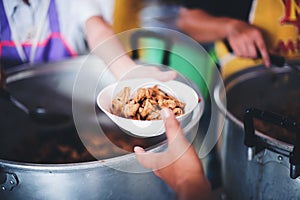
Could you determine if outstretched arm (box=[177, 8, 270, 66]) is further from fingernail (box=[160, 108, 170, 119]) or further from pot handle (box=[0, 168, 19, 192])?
pot handle (box=[0, 168, 19, 192])

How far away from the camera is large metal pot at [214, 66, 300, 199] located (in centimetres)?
101

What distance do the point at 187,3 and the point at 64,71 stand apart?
2.03 ft

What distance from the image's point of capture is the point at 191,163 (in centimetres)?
97

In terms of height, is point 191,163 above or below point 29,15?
below

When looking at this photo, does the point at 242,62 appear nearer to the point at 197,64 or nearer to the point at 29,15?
the point at 197,64

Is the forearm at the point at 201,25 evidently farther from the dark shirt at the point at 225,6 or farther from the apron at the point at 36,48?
the apron at the point at 36,48

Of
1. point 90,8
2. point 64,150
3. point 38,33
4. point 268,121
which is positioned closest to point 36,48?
point 38,33

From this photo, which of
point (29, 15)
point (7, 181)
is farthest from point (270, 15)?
point (7, 181)

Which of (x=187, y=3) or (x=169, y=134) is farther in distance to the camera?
(x=187, y=3)

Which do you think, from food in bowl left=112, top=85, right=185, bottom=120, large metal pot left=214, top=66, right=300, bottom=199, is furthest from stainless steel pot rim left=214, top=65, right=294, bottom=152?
food in bowl left=112, top=85, right=185, bottom=120

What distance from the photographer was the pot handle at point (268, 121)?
36.5 inches

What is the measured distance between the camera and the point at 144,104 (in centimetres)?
96

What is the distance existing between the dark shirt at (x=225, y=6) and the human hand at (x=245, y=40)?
0.08 m

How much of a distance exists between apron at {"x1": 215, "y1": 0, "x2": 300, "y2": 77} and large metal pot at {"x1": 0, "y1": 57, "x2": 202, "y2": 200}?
0.62 metres
